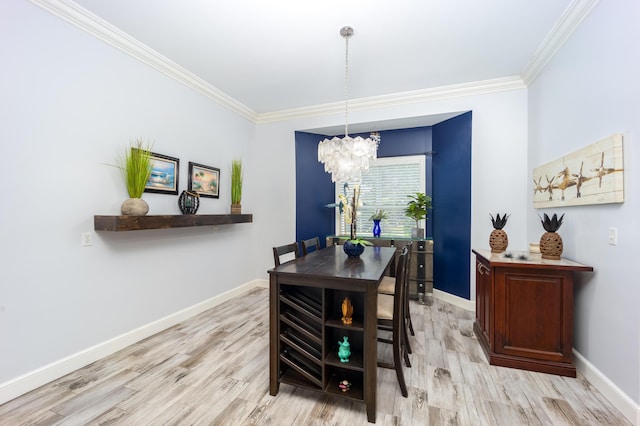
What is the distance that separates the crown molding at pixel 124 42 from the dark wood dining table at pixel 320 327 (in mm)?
2633

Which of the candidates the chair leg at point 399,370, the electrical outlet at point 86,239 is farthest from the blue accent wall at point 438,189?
the electrical outlet at point 86,239

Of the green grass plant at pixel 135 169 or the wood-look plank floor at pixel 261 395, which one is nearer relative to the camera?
the wood-look plank floor at pixel 261 395

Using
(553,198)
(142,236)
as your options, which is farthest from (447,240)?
(142,236)

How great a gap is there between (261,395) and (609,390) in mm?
2411

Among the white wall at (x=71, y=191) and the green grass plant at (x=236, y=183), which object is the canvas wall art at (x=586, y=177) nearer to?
the green grass plant at (x=236, y=183)

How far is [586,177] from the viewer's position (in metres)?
2.07

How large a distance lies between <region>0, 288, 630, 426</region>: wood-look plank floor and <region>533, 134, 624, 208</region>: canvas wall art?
143 centimetres

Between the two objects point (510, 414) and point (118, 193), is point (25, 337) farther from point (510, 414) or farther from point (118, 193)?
point (510, 414)

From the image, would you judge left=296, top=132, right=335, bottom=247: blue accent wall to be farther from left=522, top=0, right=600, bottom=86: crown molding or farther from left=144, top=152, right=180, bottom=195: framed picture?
left=522, top=0, right=600, bottom=86: crown molding

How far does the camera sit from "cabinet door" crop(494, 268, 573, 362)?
83.8 inches

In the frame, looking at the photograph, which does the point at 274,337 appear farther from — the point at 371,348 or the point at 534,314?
the point at 534,314

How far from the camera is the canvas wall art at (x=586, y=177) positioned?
1.77m

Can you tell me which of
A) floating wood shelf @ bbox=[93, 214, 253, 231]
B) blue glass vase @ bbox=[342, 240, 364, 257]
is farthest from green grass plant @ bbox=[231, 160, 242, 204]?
blue glass vase @ bbox=[342, 240, 364, 257]

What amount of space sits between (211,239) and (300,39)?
107 inches
